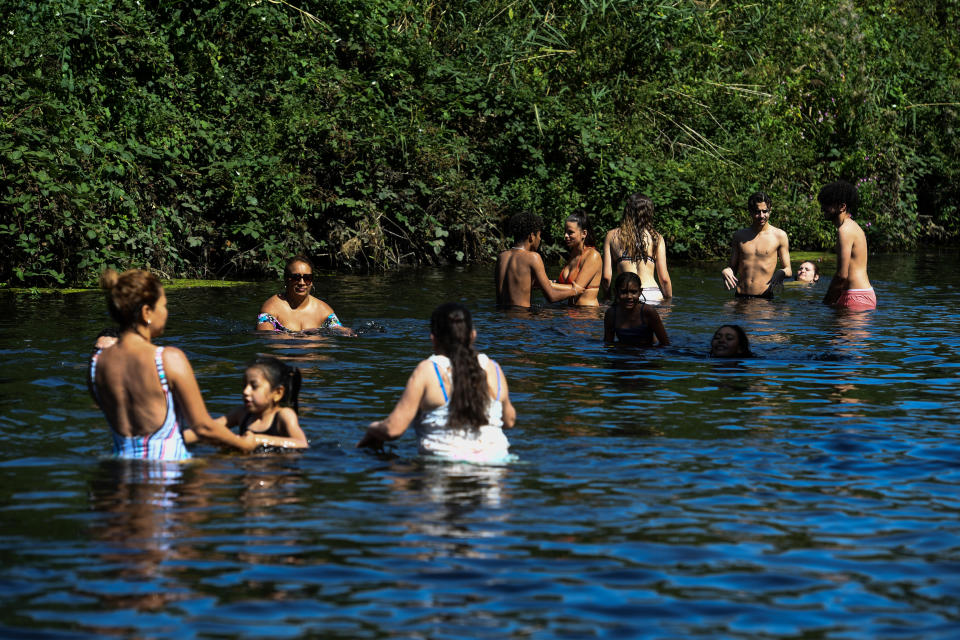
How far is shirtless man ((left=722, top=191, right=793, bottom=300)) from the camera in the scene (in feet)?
54.5

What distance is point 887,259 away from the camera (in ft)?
85.9

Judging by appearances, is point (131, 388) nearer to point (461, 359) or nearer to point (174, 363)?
point (174, 363)

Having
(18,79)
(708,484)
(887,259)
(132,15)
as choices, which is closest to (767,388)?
(708,484)

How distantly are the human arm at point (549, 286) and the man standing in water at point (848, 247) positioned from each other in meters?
3.22

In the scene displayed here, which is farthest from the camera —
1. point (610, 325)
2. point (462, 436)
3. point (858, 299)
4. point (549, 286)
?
point (549, 286)

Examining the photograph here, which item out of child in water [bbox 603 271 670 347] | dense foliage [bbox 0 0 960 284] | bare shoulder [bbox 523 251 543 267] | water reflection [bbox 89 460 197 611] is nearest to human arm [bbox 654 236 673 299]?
bare shoulder [bbox 523 251 543 267]

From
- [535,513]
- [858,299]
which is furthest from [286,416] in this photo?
[858,299]

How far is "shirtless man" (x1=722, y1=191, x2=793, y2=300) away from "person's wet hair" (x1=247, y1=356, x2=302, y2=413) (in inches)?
359

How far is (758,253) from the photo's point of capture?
17031 mm

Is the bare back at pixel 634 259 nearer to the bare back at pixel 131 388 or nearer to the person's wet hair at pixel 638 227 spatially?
the person's wet hair at pixel 638 227

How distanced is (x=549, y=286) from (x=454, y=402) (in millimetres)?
8713

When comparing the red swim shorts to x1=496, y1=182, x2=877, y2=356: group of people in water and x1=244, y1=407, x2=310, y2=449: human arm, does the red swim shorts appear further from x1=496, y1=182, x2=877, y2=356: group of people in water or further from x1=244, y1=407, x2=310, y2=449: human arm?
x1=244, y1=407, x2=310, y2=449: human arm

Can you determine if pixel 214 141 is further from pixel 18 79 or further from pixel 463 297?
pixel 463 297

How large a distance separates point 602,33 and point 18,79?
1113 centimetres
